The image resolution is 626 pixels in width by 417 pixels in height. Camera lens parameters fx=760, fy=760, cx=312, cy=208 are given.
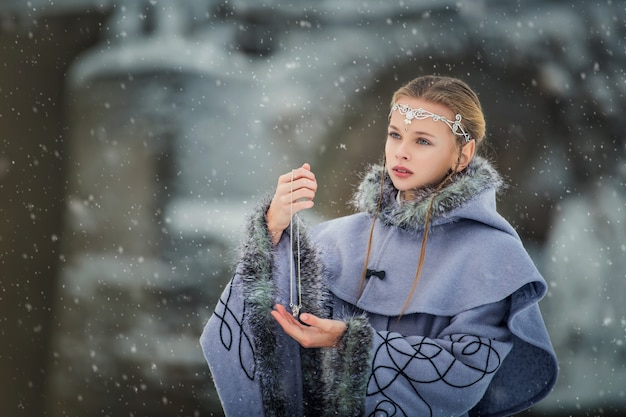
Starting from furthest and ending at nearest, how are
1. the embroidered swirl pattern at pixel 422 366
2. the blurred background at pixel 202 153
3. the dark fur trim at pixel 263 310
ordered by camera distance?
the blurred background at pixel 202 153, the dark fur trim at pixel 263 310, the embroidered swirl pattern at pixel 422 366

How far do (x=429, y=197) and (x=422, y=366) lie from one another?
0.33 m

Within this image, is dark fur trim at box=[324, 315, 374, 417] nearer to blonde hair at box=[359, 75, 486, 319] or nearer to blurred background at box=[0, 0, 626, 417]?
blonde hair at box=[359, 75, 486, 319]

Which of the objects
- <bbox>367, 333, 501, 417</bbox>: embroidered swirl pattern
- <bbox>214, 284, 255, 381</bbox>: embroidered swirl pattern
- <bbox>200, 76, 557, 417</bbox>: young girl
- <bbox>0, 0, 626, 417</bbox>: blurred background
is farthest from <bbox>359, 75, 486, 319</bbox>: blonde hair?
<bbox>0, 0, 626, 417</bbox>: blurred background

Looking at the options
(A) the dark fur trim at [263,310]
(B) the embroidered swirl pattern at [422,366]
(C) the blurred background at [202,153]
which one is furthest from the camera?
(C) the blurred background at [202,153]

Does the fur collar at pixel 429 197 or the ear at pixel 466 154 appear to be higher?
the ear at pixel 466 154

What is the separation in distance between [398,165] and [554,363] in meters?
0.51

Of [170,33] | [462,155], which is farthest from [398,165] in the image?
[170,33]

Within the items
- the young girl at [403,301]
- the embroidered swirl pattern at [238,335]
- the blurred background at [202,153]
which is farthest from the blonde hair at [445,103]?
the blurred background at [202,153]

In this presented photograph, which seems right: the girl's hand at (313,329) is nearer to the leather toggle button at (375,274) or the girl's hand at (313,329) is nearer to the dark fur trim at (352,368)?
the dark fur trim at (352,368)

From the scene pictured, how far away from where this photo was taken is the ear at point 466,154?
5.13 ft

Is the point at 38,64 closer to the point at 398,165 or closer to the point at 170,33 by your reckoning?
→ the point at 170,33

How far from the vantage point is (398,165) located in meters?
1.54

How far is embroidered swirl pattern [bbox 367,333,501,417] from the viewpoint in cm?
142

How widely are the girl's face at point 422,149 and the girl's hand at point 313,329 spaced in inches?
12.7
